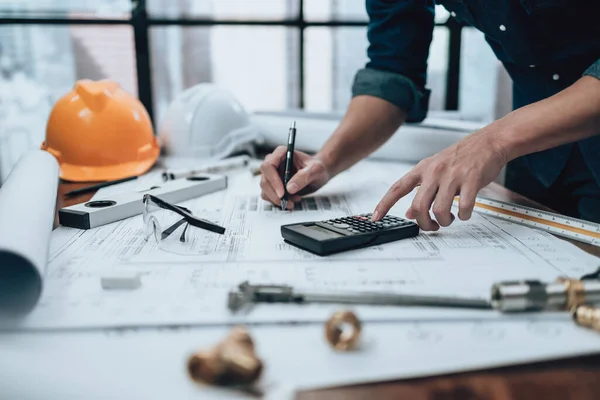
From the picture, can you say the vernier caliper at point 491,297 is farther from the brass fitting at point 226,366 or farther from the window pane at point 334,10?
the window pane at point 334,10

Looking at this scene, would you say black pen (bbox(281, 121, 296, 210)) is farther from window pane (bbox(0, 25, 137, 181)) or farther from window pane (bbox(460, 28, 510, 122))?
window pane (bbox(460, 28, 510, 122))

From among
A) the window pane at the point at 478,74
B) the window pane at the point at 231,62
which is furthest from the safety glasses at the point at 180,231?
the window pane at the point at 478,74

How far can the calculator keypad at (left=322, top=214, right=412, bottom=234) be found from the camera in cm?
69

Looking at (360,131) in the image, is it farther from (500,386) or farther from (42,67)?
(42,67)

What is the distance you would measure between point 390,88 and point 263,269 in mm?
693

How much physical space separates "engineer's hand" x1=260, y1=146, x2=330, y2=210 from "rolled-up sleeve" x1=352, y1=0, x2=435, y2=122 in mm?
272

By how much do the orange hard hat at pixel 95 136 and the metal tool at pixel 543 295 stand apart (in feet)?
3.19

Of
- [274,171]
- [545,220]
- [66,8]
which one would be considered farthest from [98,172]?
[66,8]

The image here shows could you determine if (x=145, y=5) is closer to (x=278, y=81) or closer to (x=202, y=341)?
(x=278, y=81)

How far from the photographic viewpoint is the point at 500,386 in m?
0.38

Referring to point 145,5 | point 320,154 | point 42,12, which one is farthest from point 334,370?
point 42,12

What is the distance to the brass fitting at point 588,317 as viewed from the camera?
0.43 m

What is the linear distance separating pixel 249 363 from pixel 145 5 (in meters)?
1.86

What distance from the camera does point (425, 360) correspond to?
0.40 m
